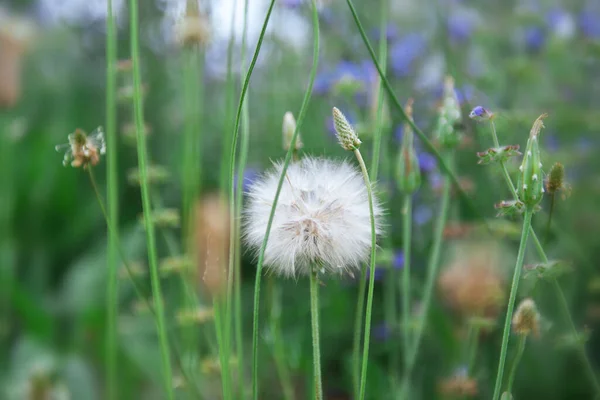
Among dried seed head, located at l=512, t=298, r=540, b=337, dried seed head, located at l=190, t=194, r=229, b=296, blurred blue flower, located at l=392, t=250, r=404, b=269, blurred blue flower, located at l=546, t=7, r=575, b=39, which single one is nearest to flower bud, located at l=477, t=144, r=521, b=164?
dried seed head, located at l=512, t=298, r=540, b=337

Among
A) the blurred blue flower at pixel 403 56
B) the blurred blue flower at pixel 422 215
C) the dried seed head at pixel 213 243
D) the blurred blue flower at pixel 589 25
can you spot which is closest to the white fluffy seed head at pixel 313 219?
the dried seed head at pixel 213 243

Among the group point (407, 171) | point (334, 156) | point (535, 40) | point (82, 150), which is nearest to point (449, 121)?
point (407, 171)

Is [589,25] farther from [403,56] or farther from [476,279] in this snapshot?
[476,279]

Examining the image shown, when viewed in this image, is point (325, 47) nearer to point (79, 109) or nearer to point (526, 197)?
point (79, 109)

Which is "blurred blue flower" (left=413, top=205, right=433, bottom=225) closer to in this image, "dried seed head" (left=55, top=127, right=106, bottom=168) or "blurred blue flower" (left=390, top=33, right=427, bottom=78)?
"blurred blue flower" (left=390, top=33, right=427, bottom=78)

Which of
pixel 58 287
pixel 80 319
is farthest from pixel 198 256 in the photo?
pixel 58 287

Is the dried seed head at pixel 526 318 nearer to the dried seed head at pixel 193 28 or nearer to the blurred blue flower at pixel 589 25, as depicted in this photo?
the dried seed head at pixel 193 28
